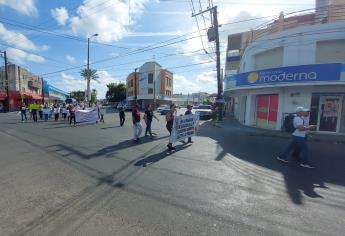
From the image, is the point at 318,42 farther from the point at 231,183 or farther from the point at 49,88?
the point at 49,88

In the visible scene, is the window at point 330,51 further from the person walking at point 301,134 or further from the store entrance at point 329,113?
the person walking at point 301,134

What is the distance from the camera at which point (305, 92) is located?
14445 millimetres

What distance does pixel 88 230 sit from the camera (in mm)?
3326

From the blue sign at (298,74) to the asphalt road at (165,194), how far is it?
6412 mm

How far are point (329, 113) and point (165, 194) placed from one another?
534 inches

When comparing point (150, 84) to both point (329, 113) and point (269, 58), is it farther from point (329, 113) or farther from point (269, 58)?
point (329, 113)

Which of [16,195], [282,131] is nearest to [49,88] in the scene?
[282,131]

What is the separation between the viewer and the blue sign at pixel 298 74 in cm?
1257

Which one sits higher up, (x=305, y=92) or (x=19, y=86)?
(x=19, y=86)

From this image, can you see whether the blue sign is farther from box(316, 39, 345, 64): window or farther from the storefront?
box(316, 39, 345, 64): window

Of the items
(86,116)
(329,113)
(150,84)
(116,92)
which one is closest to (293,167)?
(329,113)

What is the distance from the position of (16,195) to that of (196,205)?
3.31 meters

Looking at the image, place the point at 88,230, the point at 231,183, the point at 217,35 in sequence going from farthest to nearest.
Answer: the point at 217,35 < the point at 231,183 < the point at 88,230

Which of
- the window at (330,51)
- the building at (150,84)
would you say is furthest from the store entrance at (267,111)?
the building at (150,84)
